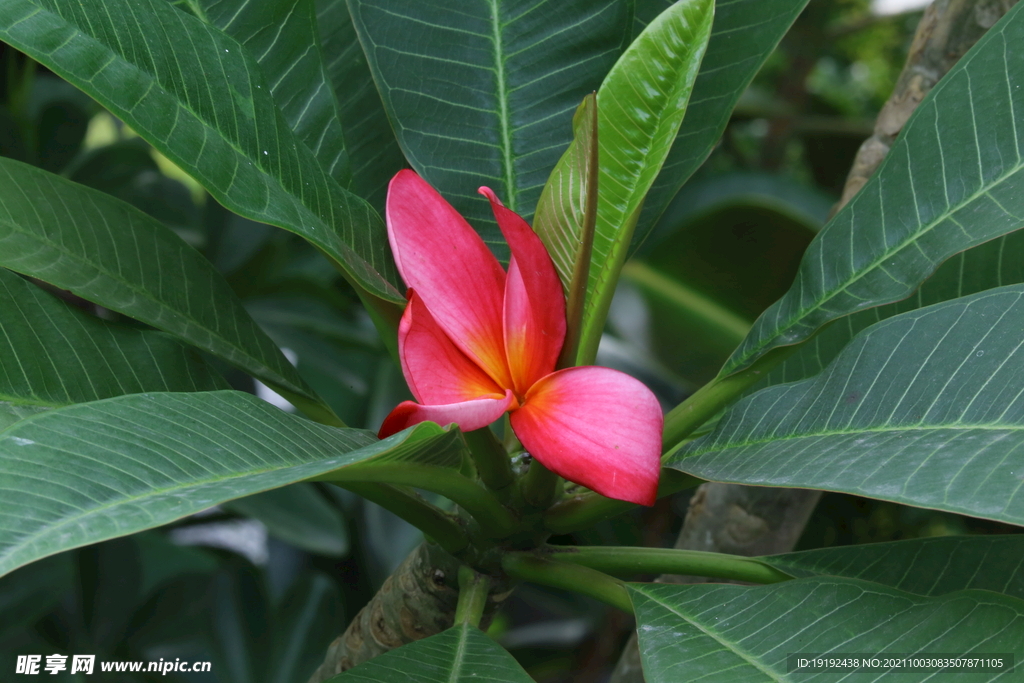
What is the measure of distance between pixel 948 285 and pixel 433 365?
47 cm

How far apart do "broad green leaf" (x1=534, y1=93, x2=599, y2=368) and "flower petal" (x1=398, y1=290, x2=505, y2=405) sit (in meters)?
0.07

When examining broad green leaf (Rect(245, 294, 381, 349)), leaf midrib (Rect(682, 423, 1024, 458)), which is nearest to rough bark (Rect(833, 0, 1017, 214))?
leaf midrib (Rect(682, 423, 1024, 458))

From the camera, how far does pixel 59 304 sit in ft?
1.79

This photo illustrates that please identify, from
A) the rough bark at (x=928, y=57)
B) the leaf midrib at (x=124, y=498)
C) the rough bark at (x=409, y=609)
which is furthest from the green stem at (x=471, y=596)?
the rough bark at (x=928, y=57)

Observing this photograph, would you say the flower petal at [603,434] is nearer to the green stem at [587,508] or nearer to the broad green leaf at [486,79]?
the green stem at [587,508]

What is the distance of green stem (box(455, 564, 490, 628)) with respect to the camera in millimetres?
537

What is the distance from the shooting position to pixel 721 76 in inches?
25.4

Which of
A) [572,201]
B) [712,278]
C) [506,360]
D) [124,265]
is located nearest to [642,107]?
[572,201]

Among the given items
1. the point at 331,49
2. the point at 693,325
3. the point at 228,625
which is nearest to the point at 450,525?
the point at 331,49

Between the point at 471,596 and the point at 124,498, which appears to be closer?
the point at 124,498

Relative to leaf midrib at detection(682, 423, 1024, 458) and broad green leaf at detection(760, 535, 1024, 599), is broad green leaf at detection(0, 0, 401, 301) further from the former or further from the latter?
broad green leaf at detection(760, 535, 1024, 599)

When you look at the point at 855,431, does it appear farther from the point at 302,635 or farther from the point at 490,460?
the point at 302,635

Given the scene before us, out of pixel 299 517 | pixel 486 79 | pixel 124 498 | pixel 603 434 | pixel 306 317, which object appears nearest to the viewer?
pixel 124 498

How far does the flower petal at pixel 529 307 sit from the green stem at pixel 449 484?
0.07 meters
